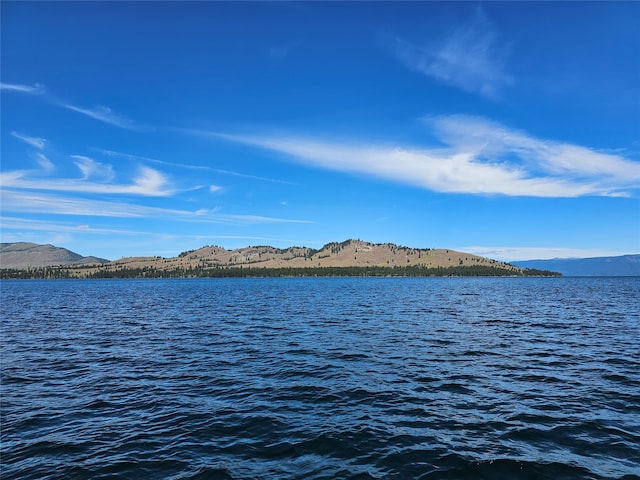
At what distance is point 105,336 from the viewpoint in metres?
49.2

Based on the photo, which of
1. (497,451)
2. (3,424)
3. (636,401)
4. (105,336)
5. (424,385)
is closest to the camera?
(497,451)

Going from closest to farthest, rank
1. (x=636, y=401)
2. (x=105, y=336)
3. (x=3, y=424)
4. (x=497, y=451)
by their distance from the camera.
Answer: (x=497, y=451), (x=3, y=424), (x=636, y=401), (x=105, y=336)

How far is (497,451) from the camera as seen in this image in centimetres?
1733

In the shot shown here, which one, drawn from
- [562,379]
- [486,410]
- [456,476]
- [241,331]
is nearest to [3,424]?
[456,476]

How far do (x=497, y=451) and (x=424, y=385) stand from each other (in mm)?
9720

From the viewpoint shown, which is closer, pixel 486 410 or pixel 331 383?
pixel 486 410

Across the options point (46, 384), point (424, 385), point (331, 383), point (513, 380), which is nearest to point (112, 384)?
point (46, 384)

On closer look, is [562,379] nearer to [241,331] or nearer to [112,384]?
[112,384]

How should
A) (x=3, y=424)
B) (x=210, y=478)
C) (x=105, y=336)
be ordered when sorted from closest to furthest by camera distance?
(x=210, y=478) < (x=3, y=424) < (x=105, y=336)

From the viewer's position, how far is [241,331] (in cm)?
5166

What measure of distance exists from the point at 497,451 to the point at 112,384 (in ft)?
84.6

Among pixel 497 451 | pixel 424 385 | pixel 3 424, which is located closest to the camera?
pixel 497 451

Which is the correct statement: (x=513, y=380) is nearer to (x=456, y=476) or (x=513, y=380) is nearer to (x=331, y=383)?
(x=331, y=383)

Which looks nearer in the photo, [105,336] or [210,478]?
[210,478]
